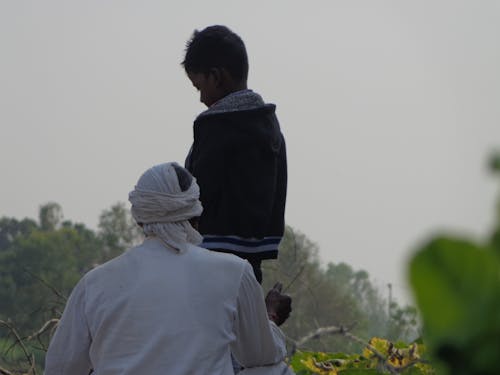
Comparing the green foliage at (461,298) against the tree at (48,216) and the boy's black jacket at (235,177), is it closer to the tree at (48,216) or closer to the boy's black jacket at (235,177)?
the boy's black jacket at (235,177)

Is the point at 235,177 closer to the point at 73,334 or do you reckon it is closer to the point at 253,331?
the point at 253,331

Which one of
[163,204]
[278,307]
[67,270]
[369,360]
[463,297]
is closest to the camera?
[463,297]

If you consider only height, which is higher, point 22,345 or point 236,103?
point 236,103

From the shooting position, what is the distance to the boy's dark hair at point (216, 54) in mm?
3377

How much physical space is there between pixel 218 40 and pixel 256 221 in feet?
1.87

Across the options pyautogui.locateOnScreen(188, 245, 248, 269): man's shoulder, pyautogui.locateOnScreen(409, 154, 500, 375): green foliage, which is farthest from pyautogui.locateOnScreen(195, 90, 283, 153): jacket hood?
pyautogui.locateOnScreen(409, 154, 500, 375): green foliage

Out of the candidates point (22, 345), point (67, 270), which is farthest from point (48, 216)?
point (22, 345)

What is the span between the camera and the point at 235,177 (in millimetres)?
3336

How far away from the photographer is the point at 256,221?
3.33m

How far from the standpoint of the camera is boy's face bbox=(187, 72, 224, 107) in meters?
3.38

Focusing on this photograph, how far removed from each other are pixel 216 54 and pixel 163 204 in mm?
678

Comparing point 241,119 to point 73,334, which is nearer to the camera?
point 73,334

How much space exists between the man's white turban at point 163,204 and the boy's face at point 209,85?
0.50 meters

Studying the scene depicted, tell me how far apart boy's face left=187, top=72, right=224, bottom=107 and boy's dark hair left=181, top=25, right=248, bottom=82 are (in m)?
0.02
